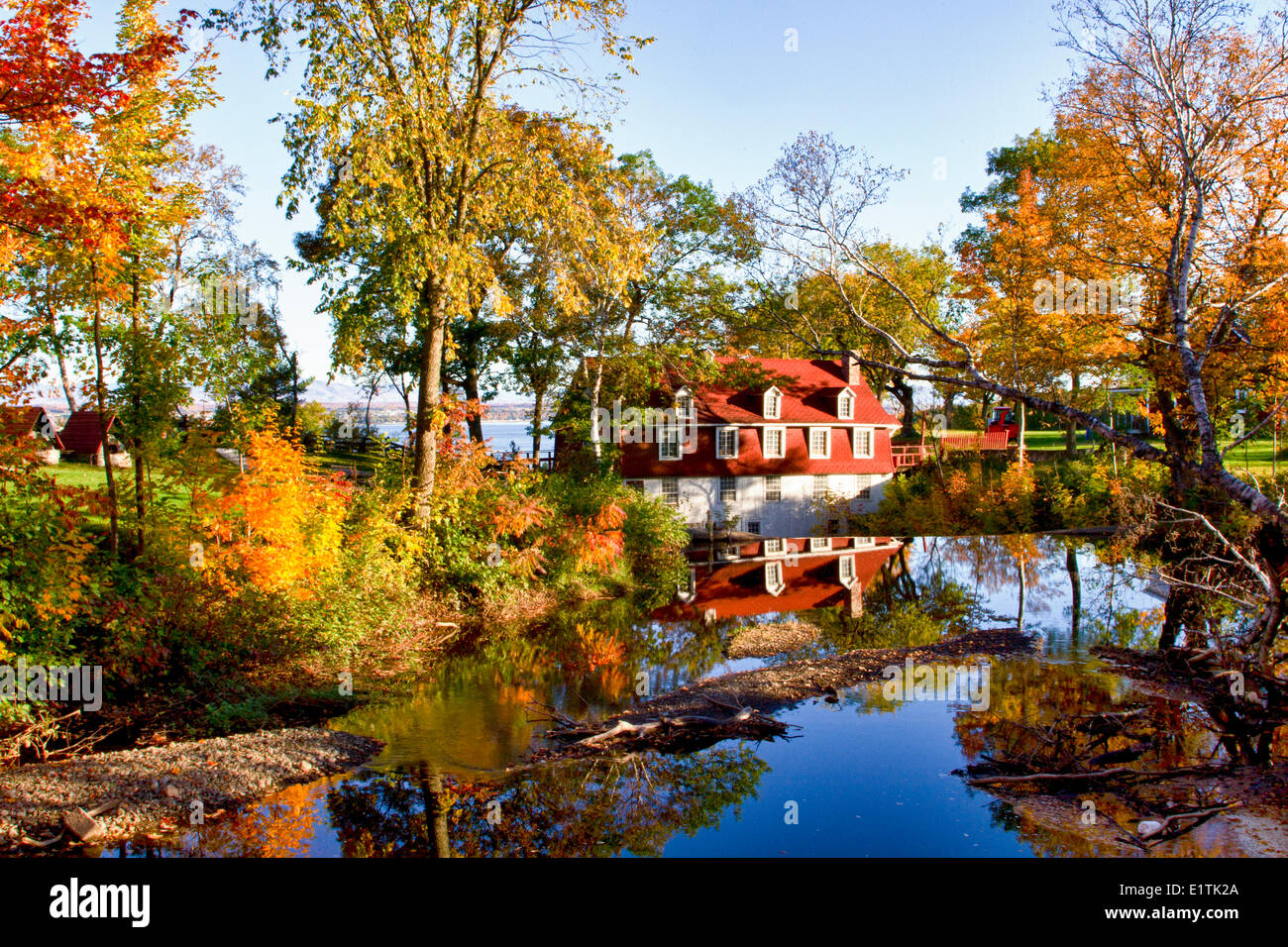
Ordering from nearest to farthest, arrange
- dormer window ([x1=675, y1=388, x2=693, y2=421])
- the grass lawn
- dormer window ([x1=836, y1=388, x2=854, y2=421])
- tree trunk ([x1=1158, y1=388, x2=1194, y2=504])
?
tree trunk ([x1=1158, y1=388, x2=1194, y2=504]), the grass lawn, dormer window ([x1=675, y1=388, x2=693, y2=421]), dormer window ([x1=836, y1=388, x2=854, y2=421])

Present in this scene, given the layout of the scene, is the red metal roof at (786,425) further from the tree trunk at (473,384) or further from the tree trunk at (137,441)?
the tree trunk at (137,441)

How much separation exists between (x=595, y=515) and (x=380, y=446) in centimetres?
669

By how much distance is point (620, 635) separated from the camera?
17.9 m

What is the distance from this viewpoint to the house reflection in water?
21172 mm

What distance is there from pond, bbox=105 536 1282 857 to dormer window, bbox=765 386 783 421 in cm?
1513

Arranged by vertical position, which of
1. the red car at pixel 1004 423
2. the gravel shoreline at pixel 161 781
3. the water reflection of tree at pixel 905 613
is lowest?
the water reflection of tree at pixel 905 613

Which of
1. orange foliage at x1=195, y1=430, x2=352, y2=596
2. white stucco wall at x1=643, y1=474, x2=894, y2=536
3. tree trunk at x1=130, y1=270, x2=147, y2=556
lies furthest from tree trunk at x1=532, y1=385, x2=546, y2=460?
tree trunk at x1=130, y1=270, x2=147, y2=556

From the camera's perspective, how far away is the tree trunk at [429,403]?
17.8 meters

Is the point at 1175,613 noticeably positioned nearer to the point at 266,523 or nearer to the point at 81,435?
the point at 266,523

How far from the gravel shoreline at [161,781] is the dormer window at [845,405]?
29390 millimetres

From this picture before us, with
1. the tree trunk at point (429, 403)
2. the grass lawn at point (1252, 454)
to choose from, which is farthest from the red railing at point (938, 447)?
the tree trunk at point (429, 403)

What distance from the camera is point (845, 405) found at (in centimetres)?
3634

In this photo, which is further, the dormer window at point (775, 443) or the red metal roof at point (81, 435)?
the dormer window at point (775, 443)

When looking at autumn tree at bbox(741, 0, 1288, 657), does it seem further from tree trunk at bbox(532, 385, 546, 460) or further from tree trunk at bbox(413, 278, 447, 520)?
tree trunk at bbox(532, 385, 546, 460)
